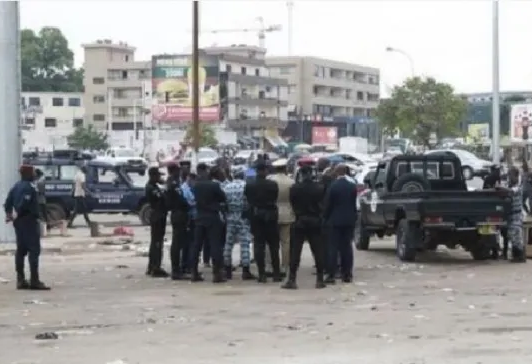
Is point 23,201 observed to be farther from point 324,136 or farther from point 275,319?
point 324,136

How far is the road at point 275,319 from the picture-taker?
11.1 m

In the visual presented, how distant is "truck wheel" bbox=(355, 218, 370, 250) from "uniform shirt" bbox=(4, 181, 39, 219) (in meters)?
9.13

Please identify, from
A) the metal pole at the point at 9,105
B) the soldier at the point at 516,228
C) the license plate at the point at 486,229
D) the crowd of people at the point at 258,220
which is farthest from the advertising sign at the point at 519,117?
the crowd of people at the point at 258,220

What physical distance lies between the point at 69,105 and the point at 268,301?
5098 inches

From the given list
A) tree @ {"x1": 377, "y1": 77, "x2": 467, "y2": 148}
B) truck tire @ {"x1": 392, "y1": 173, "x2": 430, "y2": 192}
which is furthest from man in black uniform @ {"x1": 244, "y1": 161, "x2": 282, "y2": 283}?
tree @ {"x1": 377, "y1": 77, "x2": 467, "y2": 148}

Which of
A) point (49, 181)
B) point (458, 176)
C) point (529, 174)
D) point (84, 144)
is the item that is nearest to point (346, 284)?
point (458, 176)

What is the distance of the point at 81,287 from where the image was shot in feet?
57.2

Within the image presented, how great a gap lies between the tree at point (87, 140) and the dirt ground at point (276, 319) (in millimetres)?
99709

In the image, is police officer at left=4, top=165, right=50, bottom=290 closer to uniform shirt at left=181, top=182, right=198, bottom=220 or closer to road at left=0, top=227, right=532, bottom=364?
road at left=0, top=227, right=532, bottom=364

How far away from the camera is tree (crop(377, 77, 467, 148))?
79.2 meters

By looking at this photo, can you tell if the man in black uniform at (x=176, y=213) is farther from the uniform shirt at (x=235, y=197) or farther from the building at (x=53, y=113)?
the building at (x=53, y=113)

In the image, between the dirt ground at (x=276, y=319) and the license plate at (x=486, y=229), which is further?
the license plate at (x=486, y=229)

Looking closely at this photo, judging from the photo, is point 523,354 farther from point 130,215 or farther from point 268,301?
point 130,215

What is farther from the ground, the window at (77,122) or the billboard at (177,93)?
the billboard at (177,93)
